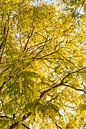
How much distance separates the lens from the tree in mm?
10047

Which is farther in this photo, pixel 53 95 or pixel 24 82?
pixel 53 95

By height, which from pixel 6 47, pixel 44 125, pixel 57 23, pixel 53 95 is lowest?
pixel 44 125

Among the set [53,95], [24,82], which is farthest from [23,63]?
[53,95]

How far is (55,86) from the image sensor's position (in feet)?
35.3

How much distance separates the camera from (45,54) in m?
11.3

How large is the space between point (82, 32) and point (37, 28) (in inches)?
68.2

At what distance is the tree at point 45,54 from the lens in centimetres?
1005

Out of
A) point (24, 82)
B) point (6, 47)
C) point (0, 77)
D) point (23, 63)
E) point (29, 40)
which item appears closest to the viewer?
point (24, 82)

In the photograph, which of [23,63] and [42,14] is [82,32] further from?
[23,63]

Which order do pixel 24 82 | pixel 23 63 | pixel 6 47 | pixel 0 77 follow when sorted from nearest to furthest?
pixel 24 82
pixel 23 63
pixel 0 77
pixel 6 47

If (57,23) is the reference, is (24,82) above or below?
below

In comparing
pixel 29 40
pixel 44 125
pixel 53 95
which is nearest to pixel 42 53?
pixel 29 40

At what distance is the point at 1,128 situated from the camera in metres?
9.80

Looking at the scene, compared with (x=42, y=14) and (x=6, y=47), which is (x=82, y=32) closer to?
(x=42, y=14)
